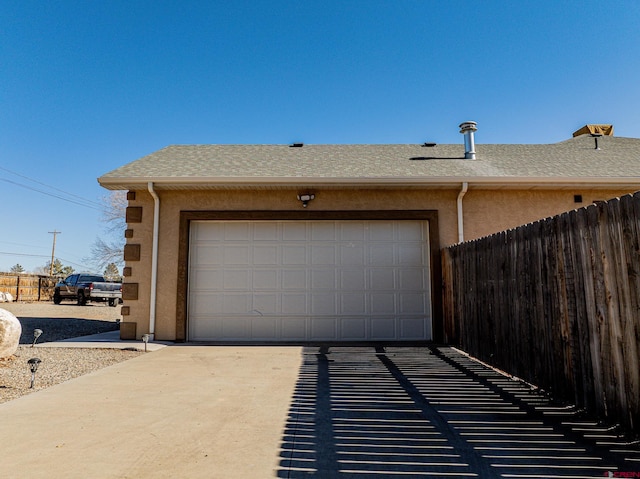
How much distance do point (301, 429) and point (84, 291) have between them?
1890cm

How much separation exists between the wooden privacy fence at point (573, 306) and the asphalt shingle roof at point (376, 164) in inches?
121

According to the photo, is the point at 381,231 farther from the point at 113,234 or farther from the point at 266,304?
the point at 113,234

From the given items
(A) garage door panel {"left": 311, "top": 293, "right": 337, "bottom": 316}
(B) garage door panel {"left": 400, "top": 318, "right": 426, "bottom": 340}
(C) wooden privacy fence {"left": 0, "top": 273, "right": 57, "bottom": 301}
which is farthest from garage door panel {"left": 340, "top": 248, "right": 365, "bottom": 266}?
(C) wooden privacy fence {"left": 0, "top": 273, "right": 57, "bottom": 301}

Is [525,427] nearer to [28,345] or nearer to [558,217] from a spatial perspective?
[558,217]

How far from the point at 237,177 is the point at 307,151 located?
3128 mm

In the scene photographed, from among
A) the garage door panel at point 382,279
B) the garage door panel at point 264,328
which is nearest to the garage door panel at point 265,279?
the garage door panel at point 264,328

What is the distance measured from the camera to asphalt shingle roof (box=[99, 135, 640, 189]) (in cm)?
732

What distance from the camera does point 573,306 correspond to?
338cm

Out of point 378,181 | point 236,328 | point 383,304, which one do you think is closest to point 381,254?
point 383,304

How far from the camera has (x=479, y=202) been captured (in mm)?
7703

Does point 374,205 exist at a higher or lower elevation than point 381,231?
higher

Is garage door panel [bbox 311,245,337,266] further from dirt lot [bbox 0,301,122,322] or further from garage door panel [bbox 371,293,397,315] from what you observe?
dirt lot [bbox 0,301,122,322]

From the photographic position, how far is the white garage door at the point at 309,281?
7.56 m

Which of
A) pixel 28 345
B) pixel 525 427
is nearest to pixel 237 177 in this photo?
pixel 28 345
